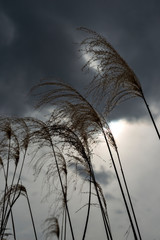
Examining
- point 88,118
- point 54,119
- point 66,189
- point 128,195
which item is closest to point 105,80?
point 88,118

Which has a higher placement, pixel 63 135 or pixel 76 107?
pixel 76 107

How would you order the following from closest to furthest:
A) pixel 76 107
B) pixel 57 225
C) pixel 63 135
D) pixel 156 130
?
pixel 156 130 → pixel 63 135 → pixel 76 107 → pixel 57 225

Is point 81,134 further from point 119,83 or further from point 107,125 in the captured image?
point 119,83

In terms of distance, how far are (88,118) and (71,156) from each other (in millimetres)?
861

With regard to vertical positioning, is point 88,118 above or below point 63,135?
above

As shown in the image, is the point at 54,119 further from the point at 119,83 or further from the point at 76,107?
the point at 119,83

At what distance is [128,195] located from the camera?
570cm

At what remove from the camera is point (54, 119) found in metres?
5.05

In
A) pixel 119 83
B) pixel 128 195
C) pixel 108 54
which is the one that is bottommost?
pixel 128 195

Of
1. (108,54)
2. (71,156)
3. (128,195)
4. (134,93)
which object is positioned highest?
(108,54)

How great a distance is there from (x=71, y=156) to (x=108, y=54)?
220 cm

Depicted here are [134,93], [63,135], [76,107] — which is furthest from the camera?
[76,107]

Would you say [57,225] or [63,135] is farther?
[57,225]

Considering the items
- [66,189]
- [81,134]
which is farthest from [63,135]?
[66,189]
